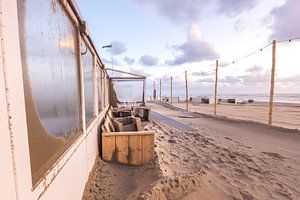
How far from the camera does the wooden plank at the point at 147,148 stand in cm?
431

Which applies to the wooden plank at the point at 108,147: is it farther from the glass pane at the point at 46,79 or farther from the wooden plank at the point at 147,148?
the glass pane at the point at 46,79

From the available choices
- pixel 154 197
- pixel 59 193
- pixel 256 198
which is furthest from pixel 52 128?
pixel 256 198

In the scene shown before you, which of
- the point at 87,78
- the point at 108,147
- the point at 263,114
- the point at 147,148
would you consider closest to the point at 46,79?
the point at 87,78

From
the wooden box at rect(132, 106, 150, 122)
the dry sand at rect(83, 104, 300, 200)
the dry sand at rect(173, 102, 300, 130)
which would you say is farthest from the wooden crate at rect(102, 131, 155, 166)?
the dry sand at rect(173, 102, 300, 130)

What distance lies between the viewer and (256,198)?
288cm

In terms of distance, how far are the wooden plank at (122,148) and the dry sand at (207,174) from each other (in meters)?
0.16

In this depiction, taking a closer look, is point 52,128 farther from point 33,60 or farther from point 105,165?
point 105,165

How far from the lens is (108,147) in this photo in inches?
170

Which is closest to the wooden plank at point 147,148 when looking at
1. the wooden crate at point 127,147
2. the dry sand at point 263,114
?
the wooden crate at point 127,147

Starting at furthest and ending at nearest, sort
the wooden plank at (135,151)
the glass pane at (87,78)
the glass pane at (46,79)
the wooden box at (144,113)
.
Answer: the wooden box at (144,113)
the wooden plank at (135,151)
the glass pane at (87,78)
the glass pane at (46,79)

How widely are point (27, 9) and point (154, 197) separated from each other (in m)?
2.52

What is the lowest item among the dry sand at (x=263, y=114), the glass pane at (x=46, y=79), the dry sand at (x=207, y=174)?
the dry sand at (x=263, y=114)

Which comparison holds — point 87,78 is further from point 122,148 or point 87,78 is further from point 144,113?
point 144,113

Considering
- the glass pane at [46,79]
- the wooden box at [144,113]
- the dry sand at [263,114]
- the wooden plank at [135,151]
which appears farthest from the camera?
the dry sand at [263,114]
